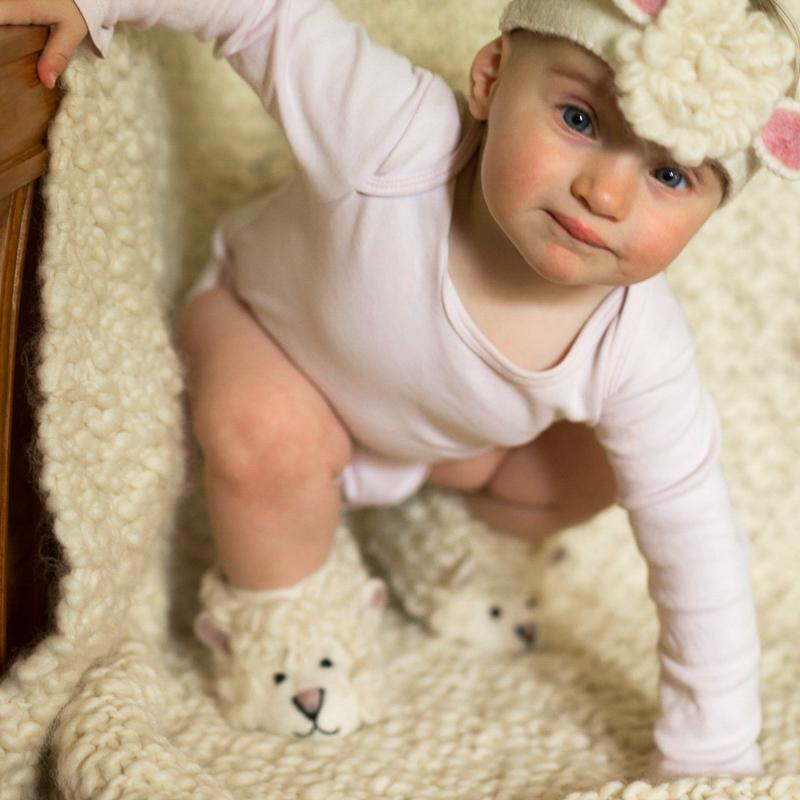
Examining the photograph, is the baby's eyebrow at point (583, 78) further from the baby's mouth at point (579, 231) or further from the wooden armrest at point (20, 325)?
the wooden armrest at point (20, 325)

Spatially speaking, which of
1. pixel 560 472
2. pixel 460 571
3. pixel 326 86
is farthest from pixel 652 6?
pixel 460 571

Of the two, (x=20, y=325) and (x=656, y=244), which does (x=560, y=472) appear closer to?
(x=656, y=244)

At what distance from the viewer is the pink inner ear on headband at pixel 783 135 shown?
729 mm

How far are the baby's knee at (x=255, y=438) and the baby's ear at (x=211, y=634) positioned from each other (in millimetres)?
131

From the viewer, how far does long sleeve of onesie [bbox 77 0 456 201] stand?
0.83 m

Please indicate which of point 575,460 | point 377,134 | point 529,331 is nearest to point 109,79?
point 377,134

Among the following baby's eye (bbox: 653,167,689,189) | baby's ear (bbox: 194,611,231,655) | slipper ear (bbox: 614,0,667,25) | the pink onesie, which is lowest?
baby's ear (bbox: 194,611,231,655)

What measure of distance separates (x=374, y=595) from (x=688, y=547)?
10.8 inches

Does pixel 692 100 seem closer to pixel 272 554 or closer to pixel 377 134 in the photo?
pixel 377 134

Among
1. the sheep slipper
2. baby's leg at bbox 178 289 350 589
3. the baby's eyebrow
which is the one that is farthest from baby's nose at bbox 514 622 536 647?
the baby's eyebrow

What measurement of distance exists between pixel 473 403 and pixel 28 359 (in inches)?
12.5

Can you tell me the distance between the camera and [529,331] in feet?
2.88

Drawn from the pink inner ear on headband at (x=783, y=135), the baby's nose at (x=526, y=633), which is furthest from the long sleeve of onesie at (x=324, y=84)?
the baby's nose at (x=526, y=633)

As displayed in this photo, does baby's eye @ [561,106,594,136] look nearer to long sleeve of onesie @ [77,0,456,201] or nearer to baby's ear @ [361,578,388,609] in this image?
long sleeve of onesie @ [77,0,456,201]
